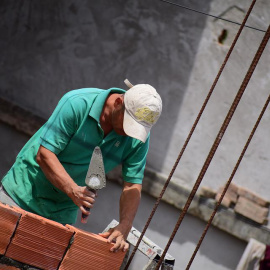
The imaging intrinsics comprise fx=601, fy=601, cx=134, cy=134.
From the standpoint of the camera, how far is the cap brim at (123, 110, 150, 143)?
3.46 metres

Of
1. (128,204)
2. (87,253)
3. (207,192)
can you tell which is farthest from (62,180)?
(207,192)

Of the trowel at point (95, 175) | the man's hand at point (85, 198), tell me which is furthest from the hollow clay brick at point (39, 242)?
the trowel at point (95, 175)

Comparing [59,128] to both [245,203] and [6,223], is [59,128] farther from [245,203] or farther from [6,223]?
[245,203]

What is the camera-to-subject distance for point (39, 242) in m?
3.36

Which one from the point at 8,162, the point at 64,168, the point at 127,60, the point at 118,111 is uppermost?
the point at 127,60

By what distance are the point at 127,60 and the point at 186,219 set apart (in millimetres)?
1949

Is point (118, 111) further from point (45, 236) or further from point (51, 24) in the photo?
point (51, 24)

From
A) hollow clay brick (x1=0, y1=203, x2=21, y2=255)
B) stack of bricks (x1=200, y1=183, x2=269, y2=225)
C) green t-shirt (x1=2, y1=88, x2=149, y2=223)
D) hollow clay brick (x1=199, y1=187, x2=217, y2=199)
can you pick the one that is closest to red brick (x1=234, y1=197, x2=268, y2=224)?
stack of bricks (x1=200, y1=183, x2=269, y2=225)

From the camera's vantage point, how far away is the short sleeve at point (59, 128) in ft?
11.5

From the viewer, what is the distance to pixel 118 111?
3582 mm

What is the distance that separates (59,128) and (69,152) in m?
0.23

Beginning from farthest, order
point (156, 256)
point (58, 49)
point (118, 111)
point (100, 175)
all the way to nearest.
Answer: point (58, 49), point (156, 256), point (118, 111), point (100, 175)

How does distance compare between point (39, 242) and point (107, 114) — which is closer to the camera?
point (39, 242)

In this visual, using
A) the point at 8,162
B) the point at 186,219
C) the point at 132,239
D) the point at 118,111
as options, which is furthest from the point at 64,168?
the point at 8,162
